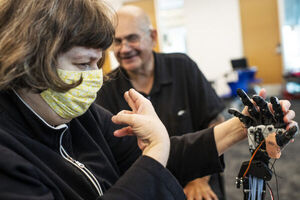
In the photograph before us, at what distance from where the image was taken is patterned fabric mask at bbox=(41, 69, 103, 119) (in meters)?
0.74

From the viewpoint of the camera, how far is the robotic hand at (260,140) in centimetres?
78

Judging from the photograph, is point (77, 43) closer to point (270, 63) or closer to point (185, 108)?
point (185, 108)

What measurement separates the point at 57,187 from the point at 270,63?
6.96 metres

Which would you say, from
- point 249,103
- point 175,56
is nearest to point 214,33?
point 175,56

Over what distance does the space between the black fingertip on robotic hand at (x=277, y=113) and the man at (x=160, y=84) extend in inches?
29.5

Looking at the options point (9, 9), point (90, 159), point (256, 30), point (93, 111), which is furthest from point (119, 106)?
point (256, 30)

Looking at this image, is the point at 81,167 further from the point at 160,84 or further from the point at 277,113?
the point at 160,84

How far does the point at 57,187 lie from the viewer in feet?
2.33

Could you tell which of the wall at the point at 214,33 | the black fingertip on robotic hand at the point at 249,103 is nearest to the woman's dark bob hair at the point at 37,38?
the black fingertip on robotic hand at the point at 249,103

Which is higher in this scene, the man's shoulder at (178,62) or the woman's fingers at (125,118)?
the man's shoulder at (178,62)

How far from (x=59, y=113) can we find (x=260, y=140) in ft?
1.88

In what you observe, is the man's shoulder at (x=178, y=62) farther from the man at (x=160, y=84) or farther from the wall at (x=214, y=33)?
the wall at (x=214, y=33)

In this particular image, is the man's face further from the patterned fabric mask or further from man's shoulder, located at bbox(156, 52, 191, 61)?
the patterned fabric mask

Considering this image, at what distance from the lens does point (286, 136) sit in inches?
29.7
